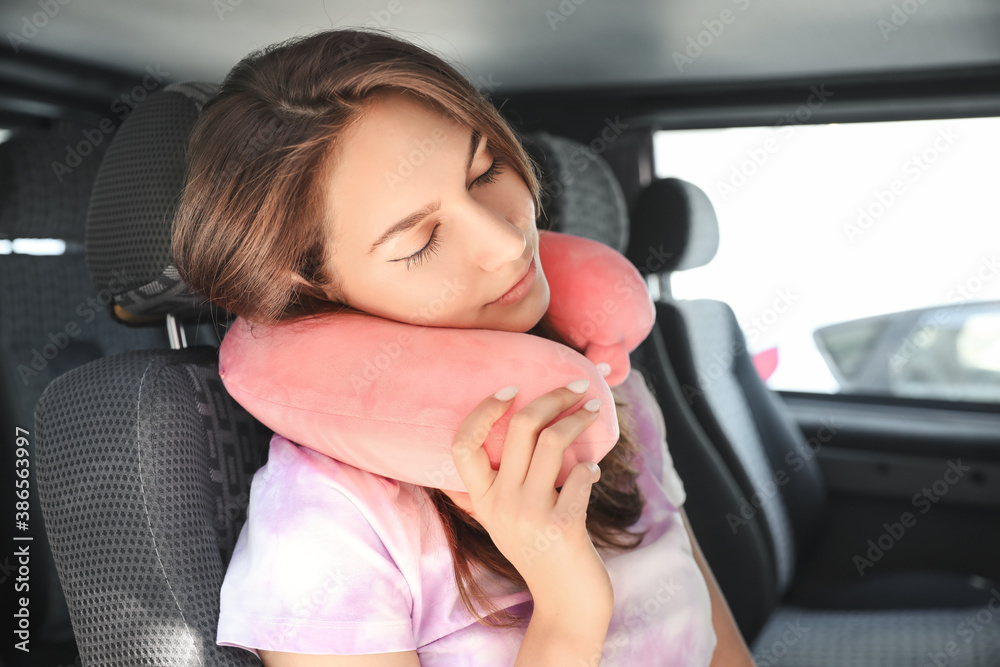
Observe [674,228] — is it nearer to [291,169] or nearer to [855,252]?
[855,252]

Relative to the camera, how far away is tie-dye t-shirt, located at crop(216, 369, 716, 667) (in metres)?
0.83

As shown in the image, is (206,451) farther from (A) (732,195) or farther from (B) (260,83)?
(A) (732,195)

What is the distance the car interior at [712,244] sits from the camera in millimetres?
1776

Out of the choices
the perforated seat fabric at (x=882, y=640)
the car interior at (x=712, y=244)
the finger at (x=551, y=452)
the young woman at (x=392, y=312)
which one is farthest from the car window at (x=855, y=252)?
the finger at (x=551, y=452)

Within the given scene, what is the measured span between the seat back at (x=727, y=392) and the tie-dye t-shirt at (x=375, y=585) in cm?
90

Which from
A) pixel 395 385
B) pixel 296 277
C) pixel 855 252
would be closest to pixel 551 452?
pixel 395 385

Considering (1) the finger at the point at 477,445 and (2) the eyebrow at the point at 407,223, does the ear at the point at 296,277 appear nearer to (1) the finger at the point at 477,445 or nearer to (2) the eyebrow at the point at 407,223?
(2) the eyebrow at the point at 407,223

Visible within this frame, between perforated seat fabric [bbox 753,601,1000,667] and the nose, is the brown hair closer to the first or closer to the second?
the nose

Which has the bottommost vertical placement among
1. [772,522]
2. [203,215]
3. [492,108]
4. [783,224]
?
[772,522]

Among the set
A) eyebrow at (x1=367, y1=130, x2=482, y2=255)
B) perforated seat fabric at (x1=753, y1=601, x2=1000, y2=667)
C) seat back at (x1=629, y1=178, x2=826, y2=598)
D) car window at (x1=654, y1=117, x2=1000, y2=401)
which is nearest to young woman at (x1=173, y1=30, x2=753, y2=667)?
eyebrow at (x1=367, y1=130, x2=482, y2=255)

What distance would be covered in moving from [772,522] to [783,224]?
3.69 feet

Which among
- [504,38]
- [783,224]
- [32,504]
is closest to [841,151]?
[783,224]

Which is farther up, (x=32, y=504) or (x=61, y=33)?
(x=61, y=33)

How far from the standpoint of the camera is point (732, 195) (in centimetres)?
262
